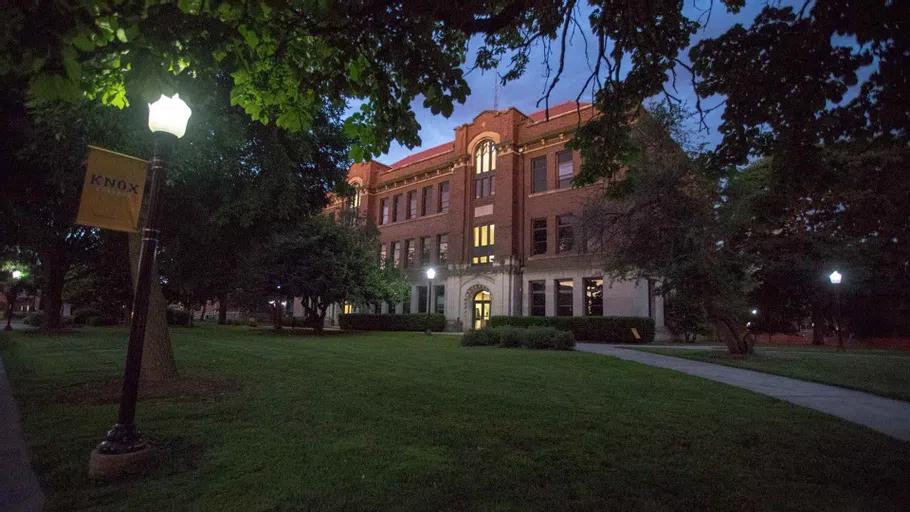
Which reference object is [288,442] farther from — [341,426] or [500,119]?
[500,119]

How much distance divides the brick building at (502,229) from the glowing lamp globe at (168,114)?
23867 millimetres

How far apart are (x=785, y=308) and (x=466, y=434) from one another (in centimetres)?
3946

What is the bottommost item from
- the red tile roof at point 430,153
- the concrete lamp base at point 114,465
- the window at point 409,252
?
the concrete lamp base at point 114,465

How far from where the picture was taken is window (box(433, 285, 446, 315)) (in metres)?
36.6

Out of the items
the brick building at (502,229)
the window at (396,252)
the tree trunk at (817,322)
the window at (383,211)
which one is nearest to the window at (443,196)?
the brick building at (502,229)

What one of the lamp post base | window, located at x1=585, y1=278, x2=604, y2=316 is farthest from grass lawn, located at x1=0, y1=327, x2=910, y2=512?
window, located at x1=585, y1=278, x2=604, y2=316

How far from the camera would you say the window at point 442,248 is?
3744 cm

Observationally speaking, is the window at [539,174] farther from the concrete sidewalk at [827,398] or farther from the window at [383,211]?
the concrete sidewalk at [827,398]

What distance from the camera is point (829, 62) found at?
589 centimetres

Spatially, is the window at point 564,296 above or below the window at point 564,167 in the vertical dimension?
below

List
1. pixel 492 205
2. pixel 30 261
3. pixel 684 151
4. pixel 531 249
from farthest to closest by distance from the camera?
pixel 492 205
pixel 531 249
pixel 30 261
pixel 684 151

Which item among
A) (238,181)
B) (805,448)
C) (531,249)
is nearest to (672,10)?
(805,448)

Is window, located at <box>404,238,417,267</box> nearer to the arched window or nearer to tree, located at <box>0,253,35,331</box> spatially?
the arched window

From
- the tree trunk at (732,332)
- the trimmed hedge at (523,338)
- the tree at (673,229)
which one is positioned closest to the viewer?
the tree at (673,229)
